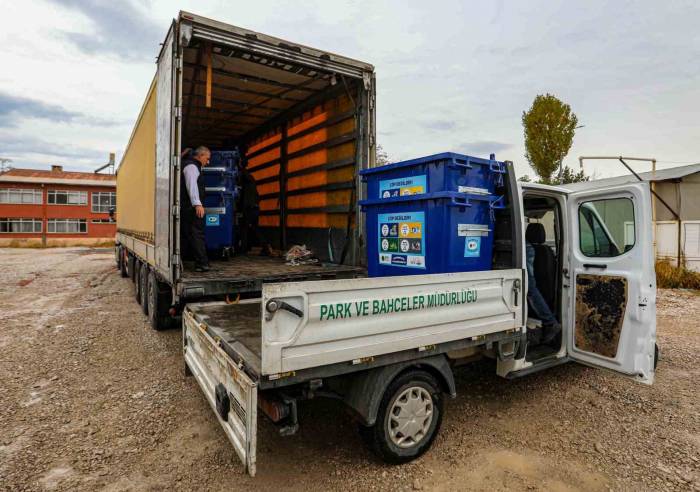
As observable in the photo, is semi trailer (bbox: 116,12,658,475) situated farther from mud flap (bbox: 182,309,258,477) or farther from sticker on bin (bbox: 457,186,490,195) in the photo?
sticker on bin (bbox: 457,186,490,195)

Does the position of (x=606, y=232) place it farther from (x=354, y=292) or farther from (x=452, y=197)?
(x=354, y=292)

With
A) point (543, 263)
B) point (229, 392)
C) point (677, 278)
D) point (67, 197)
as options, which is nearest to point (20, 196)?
point (67, 197)

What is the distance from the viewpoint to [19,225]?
1222 inches

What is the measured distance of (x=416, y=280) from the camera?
8.85 ft

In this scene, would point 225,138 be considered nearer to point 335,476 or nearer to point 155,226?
point 155,226

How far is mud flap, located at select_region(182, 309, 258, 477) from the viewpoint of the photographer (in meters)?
2.28

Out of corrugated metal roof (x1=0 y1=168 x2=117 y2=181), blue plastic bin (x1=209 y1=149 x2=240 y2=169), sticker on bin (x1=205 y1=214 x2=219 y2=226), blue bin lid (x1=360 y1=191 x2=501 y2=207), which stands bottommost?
sticker on bin (x1=205 y1=214 x2=219 y2=226)

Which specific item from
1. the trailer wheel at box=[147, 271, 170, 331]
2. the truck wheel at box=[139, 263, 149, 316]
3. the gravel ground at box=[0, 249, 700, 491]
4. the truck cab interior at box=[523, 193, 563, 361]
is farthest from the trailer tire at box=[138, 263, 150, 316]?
the truck cab interior at box=[523, 193, 563, 361]

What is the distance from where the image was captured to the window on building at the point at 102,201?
1300 inches

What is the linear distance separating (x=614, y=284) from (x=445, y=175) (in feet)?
5.76

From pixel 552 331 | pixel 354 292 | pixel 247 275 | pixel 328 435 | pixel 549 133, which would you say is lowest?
pixel 328 435

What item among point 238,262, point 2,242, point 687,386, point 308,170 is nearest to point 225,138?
point 308,170

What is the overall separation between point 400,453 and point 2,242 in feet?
120

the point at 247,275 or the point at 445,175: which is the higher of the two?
the point at 445,175
